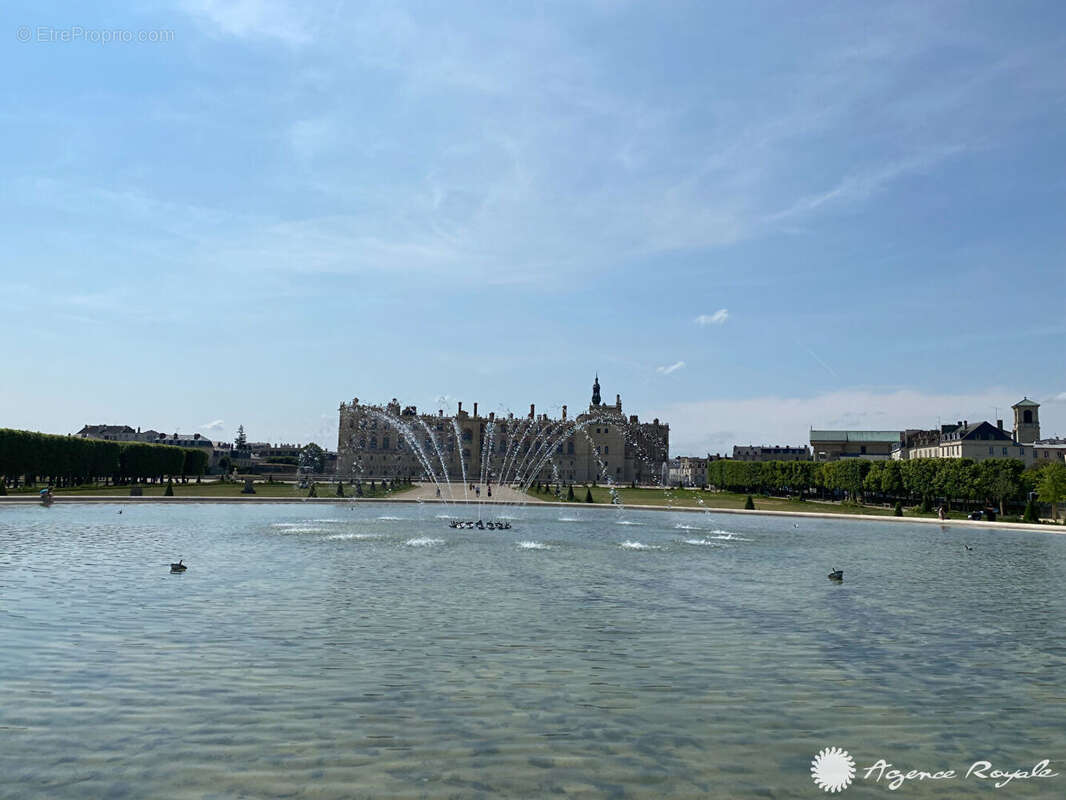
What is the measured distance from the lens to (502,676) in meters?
11.2

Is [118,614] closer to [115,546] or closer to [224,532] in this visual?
[115,546]

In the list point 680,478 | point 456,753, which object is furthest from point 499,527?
point 680,478

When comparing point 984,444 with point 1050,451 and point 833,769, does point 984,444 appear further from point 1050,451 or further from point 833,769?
point 833,769

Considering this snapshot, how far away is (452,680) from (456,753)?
2.62 metres

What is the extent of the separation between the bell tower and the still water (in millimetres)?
102999

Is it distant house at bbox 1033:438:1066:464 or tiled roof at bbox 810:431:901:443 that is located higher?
tiled roof at bbox 810:431:901:443

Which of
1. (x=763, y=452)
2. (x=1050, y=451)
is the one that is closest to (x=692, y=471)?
(x=763, y=452)

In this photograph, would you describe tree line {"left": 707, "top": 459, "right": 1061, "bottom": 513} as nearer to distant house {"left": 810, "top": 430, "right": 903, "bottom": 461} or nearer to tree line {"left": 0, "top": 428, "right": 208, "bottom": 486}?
distant house {"left": 810, "top": 430, "right": 903, "bottom": 461}

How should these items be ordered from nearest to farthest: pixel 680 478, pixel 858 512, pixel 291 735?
pixel 291 735
pixel 858 512
pixel 680 478

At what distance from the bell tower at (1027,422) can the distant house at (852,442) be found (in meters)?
41.0

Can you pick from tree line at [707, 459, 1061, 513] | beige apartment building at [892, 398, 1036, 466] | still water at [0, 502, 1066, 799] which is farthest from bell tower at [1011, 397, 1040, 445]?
still water at [0, 502, 1066, 799]

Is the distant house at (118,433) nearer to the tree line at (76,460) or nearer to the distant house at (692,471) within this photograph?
the tree line at (76,460)

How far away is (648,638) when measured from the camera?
45.5ft

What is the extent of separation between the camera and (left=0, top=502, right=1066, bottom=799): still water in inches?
309
